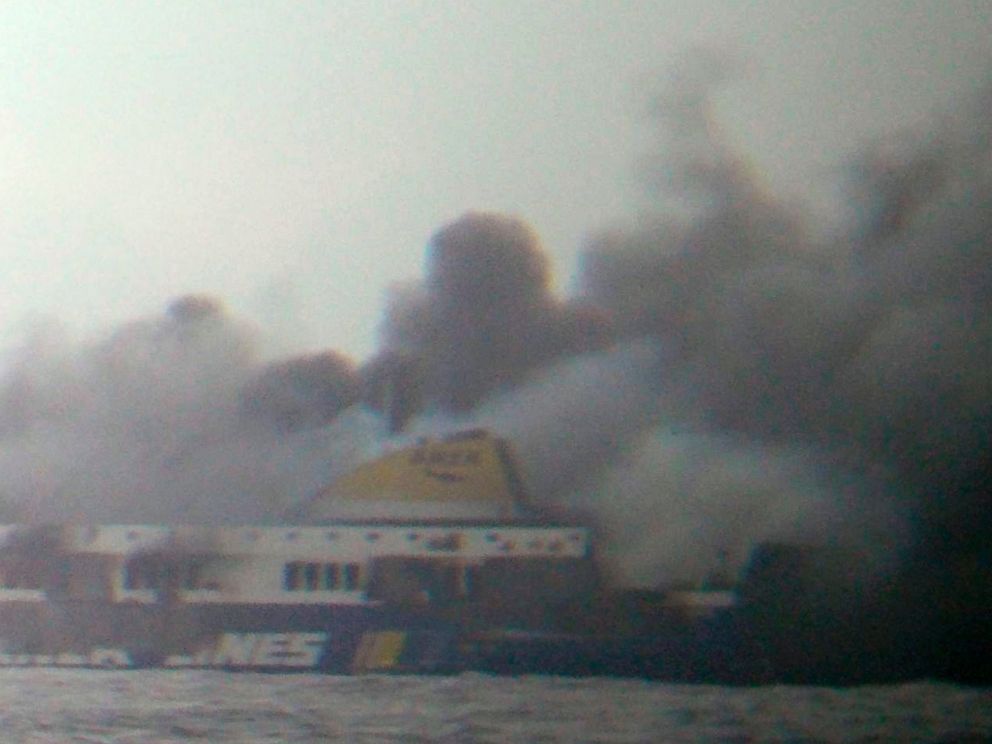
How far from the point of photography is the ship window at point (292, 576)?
19.5 ft

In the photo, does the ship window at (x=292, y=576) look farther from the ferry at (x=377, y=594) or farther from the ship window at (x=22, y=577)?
the ship window at (x=22, y=577)

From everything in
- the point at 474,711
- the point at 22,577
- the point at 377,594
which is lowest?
the point at 474,711

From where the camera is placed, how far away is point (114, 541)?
6074 mm

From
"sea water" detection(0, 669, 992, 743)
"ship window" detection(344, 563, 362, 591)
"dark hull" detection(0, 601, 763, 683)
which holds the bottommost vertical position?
"sea water" detection(0, 669, 992, 743)

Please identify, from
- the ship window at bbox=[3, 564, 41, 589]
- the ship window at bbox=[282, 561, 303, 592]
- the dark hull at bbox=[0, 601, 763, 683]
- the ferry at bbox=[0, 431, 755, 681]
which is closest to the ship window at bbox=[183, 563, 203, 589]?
the ferry at bbox=[0, 431, 755, 681]

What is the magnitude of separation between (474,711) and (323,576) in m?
0.94

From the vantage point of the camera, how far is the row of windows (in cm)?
594

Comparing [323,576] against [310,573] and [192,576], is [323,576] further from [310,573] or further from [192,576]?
[192,576]

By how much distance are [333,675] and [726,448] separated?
180 centimetres

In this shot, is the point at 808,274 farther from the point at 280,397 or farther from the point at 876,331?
the point at 280,397

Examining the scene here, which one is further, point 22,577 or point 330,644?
point 22,577

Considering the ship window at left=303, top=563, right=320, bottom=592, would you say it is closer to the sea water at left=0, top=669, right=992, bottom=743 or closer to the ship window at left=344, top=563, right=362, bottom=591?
the ship window at left=344, top=563, right=362, bottom=591

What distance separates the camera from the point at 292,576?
5.99 m

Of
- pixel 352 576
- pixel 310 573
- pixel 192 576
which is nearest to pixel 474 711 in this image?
pixel 352 576
